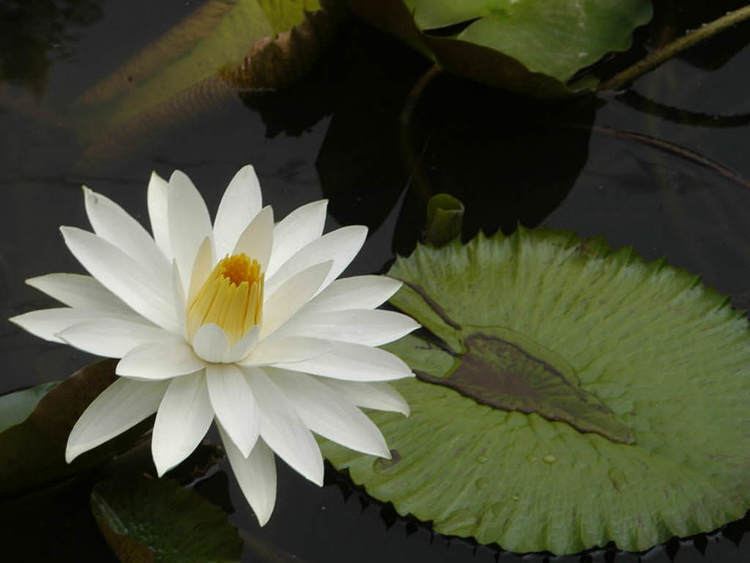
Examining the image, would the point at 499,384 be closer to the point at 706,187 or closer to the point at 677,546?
the point at 677,546

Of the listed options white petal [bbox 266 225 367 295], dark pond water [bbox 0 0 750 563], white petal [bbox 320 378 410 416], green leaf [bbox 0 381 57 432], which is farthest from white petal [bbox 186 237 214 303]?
dark pond water [bbox 0 0 750 563]

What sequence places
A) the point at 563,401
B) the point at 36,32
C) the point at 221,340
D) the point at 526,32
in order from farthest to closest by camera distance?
the point at 36,32 < the point at 526,32 < the point at 563,401 < the point at 221,340

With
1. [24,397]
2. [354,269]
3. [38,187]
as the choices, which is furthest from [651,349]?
[38,187]

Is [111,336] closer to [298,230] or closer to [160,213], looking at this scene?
[160,213]

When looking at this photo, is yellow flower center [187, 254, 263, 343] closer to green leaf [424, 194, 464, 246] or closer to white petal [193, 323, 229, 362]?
white petal [193, 323, 229, 362]

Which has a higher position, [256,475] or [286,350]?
[286,350]

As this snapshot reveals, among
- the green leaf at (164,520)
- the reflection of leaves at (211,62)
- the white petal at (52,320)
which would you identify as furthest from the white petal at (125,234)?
the reflection of leaves at (211,62)

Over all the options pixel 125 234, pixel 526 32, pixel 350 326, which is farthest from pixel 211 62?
pixel 350 326

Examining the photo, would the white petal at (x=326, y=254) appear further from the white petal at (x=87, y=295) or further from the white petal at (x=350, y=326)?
the white petal at (x=87, y=295)
